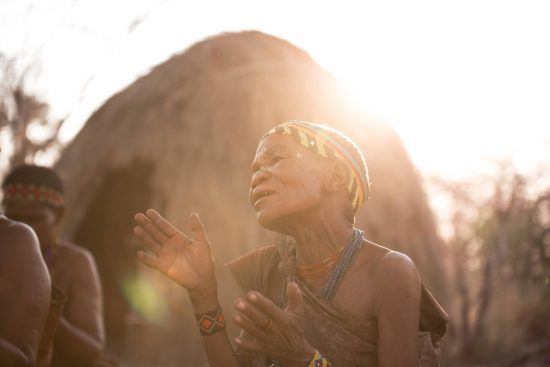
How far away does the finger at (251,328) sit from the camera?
1.89 m

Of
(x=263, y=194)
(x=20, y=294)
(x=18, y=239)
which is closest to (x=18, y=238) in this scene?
(x=18, y=239)

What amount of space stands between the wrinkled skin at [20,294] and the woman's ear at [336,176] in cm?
104

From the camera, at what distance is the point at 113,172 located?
8.33 metres

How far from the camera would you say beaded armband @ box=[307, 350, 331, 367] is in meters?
2.01

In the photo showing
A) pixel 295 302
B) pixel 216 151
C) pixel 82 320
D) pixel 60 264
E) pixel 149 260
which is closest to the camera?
pixel 295 302

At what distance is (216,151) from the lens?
7336 millimetres

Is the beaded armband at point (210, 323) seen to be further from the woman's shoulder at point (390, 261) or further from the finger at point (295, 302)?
the woman's shoulder at point (390, 261)

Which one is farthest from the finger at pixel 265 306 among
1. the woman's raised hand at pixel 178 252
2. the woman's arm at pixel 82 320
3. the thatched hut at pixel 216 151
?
the thatched hut at pixel 216 151

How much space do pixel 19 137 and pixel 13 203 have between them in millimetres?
4327

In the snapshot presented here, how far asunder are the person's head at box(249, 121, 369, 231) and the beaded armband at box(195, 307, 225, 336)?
14.7 inches

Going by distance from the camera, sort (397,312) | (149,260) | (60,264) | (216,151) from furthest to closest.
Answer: (216,151)
(60,264)
(149,260)
(397,312)

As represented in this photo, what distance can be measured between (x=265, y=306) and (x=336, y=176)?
687 mm

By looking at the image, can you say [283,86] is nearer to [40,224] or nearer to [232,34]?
[232,34]

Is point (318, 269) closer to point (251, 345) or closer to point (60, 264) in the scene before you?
point (251, 345)
